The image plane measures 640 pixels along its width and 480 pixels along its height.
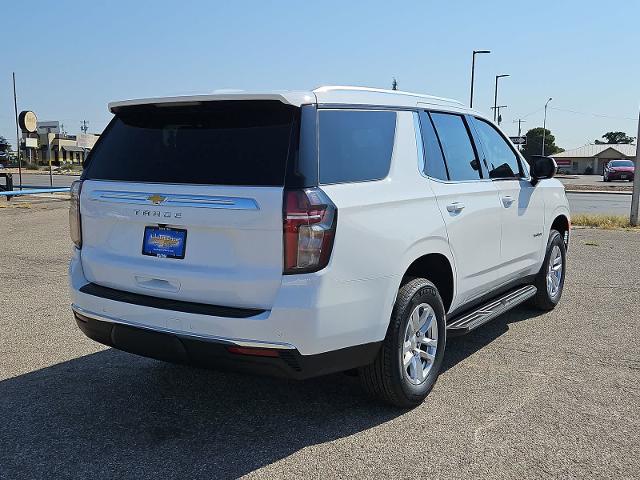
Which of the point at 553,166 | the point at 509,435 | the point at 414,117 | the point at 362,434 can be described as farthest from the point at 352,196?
the point at 553,166

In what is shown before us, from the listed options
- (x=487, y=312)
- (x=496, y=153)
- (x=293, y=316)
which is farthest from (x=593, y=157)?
(x=293, y=316)

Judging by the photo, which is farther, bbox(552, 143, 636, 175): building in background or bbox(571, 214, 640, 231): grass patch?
bbox(552, 143, 636, 175): building in background

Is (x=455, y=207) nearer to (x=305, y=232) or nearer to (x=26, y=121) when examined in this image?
(x=305, y=232)

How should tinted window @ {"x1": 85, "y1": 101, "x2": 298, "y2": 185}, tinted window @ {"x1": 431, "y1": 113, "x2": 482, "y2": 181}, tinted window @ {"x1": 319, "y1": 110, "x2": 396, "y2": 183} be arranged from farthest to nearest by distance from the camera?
tinted window @ {"x1": 431, "y1": 113, "x2": 482, "y2": 181} → tinted window @ {"x1": 319, "y1": 110, "x2": 396, "y2": 183} → tinted window @ {"x1": 85, "y1": 101, "x2": 298, "y2": 185}

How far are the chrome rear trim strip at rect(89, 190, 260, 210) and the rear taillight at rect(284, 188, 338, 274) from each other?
0.19 meters

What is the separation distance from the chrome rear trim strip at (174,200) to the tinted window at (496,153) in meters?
2.62

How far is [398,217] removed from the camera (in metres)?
3.79

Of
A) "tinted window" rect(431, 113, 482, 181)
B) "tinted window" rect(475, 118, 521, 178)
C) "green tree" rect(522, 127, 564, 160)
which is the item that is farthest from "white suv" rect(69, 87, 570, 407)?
"green tree" rect(522, 127, 564, 160)

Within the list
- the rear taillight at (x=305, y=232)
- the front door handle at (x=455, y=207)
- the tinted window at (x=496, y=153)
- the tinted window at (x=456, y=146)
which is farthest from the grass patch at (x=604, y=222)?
the rear taillight at (x=305, y=232)

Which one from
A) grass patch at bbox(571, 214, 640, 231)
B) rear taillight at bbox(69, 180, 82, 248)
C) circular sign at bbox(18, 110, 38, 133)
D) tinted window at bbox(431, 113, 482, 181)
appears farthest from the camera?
circular sign at bbox(18, 110, 38, 133)

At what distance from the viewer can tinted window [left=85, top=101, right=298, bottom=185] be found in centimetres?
338

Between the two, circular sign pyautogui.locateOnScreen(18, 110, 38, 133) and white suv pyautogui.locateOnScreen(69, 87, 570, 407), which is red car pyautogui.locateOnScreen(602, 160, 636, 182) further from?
white suv pyautogui.locateOnScreen(69, 87, 570, 407)

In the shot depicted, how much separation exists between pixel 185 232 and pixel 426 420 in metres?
1.81

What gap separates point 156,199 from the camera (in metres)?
3.51
